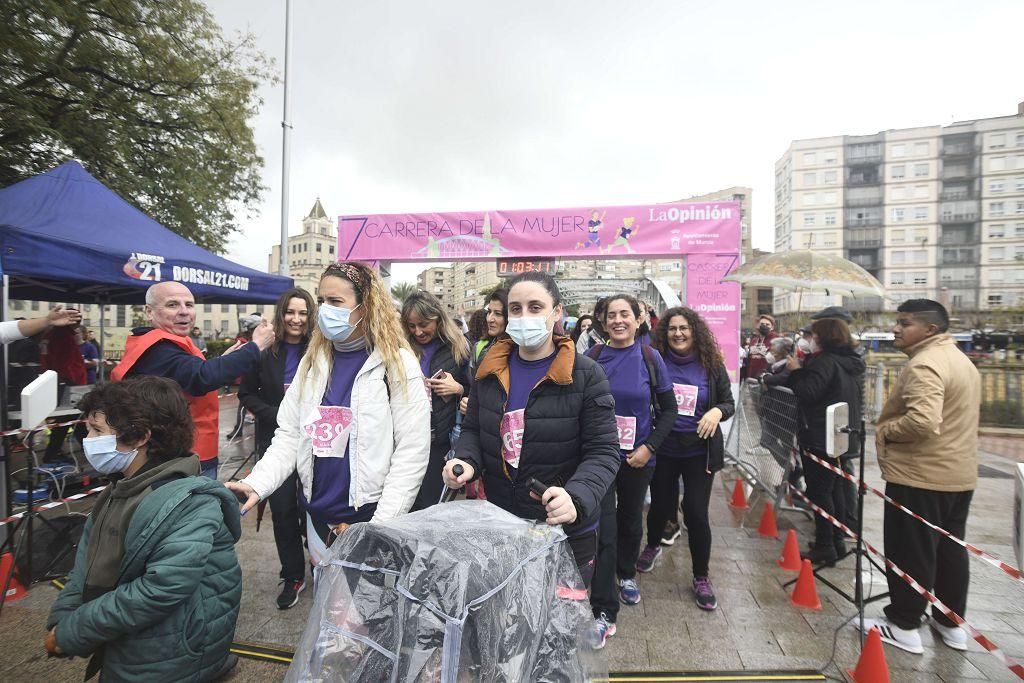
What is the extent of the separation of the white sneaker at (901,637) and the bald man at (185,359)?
3986mm

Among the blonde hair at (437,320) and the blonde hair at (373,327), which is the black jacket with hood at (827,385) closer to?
the blonde hair at (437,320)

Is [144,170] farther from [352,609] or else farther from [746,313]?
[746,313]

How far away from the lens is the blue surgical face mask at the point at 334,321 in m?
2.26

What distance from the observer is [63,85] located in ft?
31.5

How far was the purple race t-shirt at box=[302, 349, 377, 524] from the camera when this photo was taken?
7.22ft

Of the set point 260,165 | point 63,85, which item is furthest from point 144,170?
point 260,165

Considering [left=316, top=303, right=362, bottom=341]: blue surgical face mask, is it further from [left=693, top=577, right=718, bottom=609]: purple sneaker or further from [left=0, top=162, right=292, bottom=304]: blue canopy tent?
[left=0, top=162, right=292, bottom=304]: blue canopy tent

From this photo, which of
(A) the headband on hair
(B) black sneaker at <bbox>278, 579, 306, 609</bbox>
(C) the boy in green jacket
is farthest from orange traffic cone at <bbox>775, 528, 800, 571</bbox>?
(C) the boy in green jacket

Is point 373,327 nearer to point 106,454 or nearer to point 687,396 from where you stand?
point 106,454

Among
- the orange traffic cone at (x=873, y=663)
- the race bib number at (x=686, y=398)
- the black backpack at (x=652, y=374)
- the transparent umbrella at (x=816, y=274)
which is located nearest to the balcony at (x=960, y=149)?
the transparent umbrella at (x=816, y=274)

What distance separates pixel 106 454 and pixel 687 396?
127 inches

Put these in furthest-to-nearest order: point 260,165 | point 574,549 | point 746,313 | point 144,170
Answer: point 746,313 < point 260,165 < point 144,170 < point 574,549

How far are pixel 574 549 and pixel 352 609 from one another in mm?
997

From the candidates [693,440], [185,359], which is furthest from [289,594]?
[693,440]
